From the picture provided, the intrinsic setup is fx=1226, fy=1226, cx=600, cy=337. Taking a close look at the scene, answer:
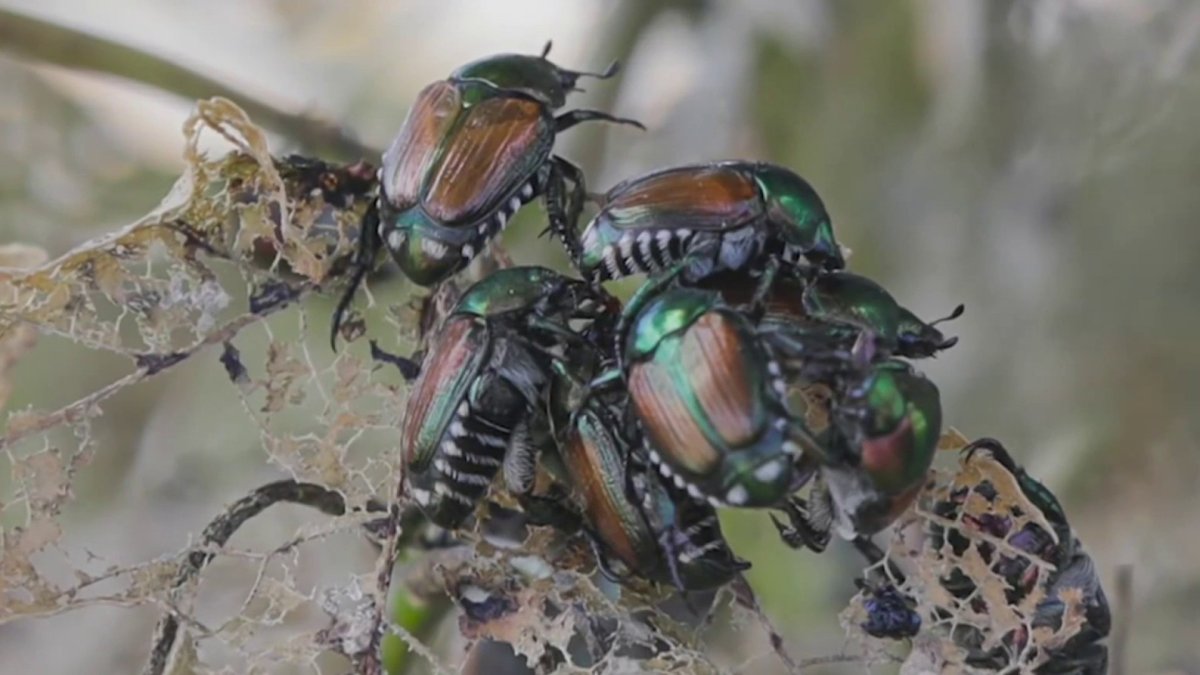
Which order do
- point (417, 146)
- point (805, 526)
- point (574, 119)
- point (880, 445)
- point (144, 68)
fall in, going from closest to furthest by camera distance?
1. point (880, 445)
2. point (805, 526)
3. point (417, 146)
4. point (574, 119)
5. point (144, 68)

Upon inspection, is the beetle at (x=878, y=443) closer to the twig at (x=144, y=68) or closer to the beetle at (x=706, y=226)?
the beetle at (x=706, y=226)

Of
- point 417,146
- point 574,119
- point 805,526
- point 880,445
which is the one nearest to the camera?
point 880,445

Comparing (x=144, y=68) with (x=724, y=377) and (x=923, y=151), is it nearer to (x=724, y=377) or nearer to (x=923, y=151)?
(x=724, y=377)

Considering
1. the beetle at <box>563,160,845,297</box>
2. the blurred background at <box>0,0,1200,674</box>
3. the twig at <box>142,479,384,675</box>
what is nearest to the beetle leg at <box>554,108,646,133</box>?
the beetle at <box>563,160,845,297</box>

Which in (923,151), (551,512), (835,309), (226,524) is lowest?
(226,524)

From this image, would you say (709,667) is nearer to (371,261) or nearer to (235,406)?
(371,261)

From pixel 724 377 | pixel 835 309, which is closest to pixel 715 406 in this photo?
pixel 724 377

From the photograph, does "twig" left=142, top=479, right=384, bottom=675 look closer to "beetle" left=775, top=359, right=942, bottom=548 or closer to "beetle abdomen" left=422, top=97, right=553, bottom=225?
"beetle abdomen" left=422, top=97, right=553, bottom=225
